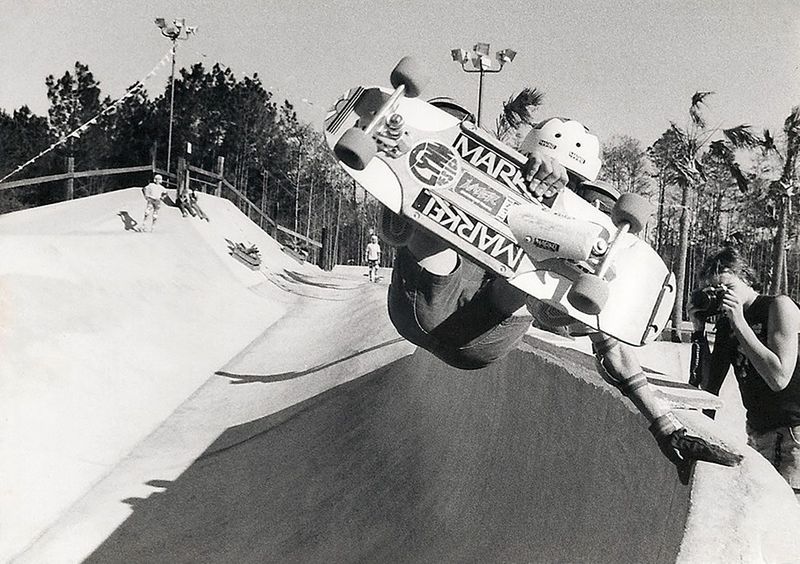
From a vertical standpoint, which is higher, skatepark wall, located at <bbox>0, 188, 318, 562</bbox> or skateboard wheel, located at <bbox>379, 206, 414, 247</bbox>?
skateboard wheel, located at <bbox>379, 206, 414, 247</bbox>

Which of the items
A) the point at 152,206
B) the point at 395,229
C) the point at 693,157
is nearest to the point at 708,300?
the point at 395,229

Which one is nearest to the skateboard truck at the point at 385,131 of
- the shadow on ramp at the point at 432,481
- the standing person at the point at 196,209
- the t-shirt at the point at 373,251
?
the shadow on ramp at the point at 432,481

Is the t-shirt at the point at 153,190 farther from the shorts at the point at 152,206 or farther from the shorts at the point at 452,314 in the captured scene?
the shorts at the point at 452,314

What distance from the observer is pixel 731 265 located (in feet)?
9.16

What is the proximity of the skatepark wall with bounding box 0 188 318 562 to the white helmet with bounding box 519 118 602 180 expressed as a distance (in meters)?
4.01

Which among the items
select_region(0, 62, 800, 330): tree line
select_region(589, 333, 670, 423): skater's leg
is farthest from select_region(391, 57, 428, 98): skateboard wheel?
select_region(0, 62, 800, 330): tree line

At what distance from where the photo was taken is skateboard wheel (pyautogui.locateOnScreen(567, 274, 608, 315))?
2.29 m

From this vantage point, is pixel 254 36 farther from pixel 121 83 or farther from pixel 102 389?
pixel 102 389

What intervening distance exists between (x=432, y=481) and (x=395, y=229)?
8.28ft

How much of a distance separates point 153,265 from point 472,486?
20.3 feet

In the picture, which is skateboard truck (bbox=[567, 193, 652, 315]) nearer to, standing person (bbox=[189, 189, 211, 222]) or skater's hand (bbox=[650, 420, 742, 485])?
skater's hand (bbox=[650, 420, 742, 485])

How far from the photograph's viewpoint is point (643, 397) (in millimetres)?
2391

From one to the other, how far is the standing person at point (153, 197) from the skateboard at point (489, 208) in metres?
7.50

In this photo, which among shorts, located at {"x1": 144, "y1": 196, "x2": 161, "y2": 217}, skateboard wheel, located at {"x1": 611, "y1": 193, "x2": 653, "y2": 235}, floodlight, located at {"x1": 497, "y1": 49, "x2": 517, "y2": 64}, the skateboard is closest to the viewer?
skateboard wheel, located at {"x1": 611, "y1": 193, "x2": 653, "y2": 235}
